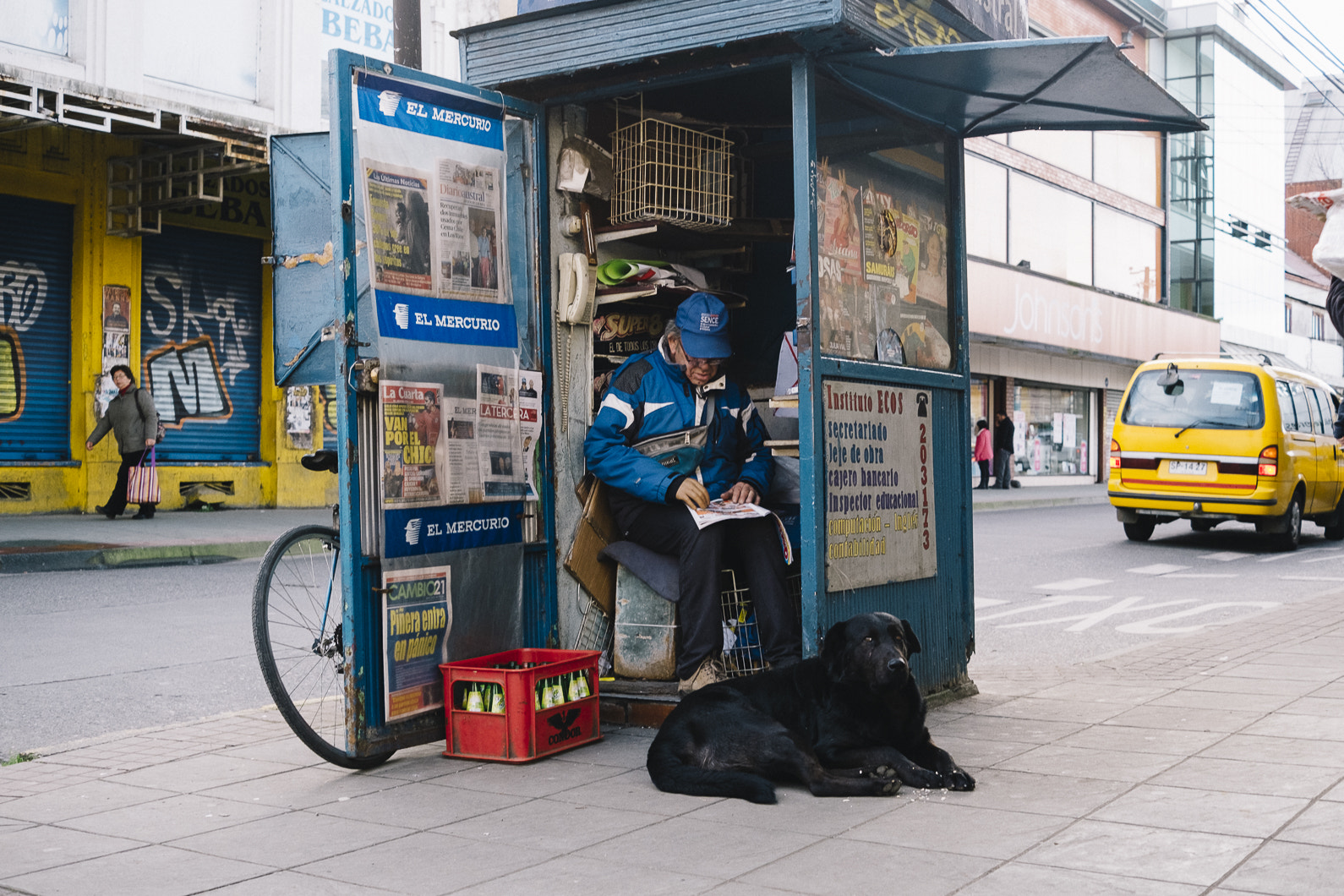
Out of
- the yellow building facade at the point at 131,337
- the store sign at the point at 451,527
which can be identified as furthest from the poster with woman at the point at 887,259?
the yellow building facade at the point at 131,337

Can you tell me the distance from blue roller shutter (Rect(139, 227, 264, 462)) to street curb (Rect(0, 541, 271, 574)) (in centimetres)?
510

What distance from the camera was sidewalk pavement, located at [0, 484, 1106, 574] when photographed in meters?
12.5

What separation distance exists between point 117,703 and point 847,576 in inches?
148

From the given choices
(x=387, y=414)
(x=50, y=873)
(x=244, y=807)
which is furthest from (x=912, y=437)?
(x=50, y=873)

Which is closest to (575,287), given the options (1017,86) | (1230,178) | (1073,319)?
(1017,86)

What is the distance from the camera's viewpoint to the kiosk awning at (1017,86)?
5.11m

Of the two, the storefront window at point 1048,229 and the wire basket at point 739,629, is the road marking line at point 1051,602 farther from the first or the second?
the storefront window at point 1048,229

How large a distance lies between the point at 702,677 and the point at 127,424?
12.8m

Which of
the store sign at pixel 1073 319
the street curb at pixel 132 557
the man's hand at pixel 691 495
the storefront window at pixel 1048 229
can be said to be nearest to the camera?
the man's hand at pixel 691 495

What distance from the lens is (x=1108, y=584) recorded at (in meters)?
11.9

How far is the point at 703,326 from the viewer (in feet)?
19.1

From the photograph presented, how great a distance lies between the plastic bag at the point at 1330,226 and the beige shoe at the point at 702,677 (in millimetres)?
2813

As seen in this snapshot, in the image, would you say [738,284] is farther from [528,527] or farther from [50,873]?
[50,873]

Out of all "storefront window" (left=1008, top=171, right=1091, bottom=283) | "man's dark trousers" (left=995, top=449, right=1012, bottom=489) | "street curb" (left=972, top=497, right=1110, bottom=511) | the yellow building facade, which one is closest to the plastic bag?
the yellow building facade
